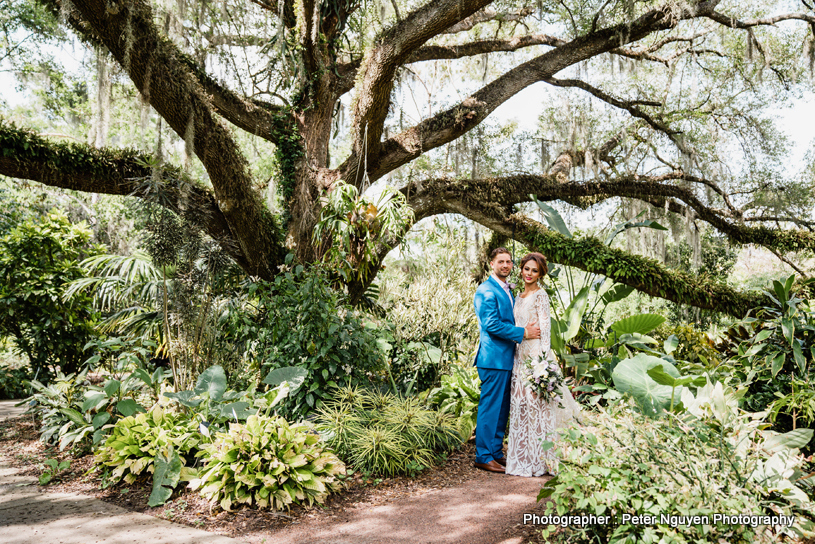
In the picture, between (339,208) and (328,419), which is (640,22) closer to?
(339,208)

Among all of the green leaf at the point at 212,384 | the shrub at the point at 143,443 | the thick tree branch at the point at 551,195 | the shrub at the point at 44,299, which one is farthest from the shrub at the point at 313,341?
the shrub at the point at 44,299

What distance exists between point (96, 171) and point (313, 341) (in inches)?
134

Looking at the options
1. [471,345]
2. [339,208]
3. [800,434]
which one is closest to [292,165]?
[339,208]

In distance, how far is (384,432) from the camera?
13.5 ft

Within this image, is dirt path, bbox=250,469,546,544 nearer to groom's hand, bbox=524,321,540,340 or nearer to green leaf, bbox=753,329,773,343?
groom's hand, bbox=524,321,540,340

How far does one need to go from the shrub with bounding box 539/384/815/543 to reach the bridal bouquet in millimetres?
976

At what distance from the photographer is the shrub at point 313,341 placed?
15.2 feet

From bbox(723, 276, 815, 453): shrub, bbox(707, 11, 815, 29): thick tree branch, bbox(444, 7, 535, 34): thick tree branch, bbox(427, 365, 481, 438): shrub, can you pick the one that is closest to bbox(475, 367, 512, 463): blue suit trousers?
bbox(427, 365, 481, 438): shrub

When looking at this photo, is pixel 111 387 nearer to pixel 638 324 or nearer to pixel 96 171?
pixel 96 171

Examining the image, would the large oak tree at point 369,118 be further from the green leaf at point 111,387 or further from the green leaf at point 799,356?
the green leaf at point 799,356

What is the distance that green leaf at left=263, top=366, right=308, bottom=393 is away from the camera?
4102 mm

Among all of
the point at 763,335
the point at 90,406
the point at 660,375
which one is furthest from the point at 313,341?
the point at 763,335

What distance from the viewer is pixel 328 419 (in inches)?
167

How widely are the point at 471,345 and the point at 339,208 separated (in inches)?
91.2
